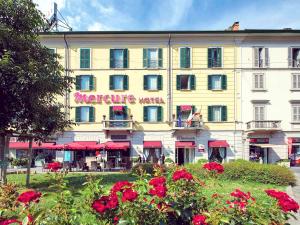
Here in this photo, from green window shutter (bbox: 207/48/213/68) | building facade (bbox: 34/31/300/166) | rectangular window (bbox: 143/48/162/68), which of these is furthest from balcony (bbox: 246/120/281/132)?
rectangular window (bbox: 143/48/162/68)

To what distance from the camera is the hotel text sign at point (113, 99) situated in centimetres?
3575

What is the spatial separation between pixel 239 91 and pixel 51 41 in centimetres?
1853

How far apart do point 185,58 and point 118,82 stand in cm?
678

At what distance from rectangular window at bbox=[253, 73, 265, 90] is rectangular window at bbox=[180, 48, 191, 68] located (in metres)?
6.40

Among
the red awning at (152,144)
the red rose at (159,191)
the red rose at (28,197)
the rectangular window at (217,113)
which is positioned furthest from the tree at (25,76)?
the rectangular window at (217,113)

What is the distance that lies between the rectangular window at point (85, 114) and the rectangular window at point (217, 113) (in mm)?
11057

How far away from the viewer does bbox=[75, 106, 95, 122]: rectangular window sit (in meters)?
35.6

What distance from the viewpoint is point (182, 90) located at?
118 ft

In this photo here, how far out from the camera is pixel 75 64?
3609 cm

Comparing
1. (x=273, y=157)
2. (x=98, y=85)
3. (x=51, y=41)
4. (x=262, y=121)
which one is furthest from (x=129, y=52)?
(x=273, y=157)

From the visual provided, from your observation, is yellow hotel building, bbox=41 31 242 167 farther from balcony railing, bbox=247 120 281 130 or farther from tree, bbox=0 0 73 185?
tree, bbox=0 0 73 185

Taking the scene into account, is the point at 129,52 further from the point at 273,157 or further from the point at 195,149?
the point at 273,157

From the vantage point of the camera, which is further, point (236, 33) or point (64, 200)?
point (236, 33)

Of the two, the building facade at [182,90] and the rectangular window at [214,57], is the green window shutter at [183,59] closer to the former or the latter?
the building facade at [182,90]
